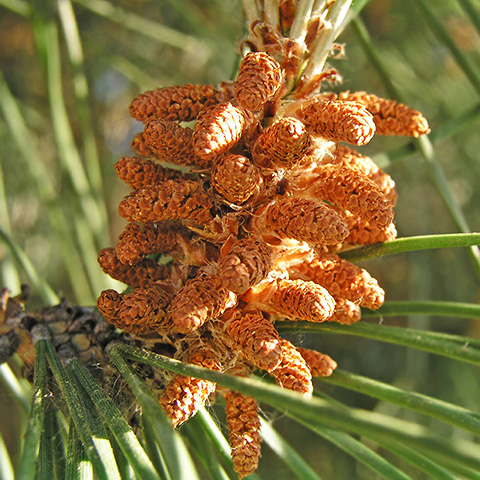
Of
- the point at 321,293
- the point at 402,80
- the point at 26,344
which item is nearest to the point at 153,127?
the point at 321,293

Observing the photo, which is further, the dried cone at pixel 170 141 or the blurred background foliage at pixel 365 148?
the blurred background foliage at pixel 365 148

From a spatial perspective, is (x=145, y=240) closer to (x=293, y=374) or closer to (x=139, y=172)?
(x=139, y=172)

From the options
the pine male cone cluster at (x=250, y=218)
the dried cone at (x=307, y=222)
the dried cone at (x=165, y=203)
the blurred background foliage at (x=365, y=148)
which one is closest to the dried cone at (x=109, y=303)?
the pine male cone cluster at (x=250, y=218)

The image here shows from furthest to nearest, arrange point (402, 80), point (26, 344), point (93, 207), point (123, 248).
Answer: point (402, 80)
point (93, 207)
point (26, 344)
point (123, 248)

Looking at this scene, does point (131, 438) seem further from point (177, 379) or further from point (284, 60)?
point (284, 60)

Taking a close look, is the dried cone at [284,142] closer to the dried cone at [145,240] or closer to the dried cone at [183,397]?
the dried cone at [145,240]

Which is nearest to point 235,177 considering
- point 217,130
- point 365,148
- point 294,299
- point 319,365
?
point 217,130

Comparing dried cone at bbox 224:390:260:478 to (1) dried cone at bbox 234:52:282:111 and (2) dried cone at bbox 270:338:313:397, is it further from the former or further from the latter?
(1) dried cone at bbox 234:52:282:111
